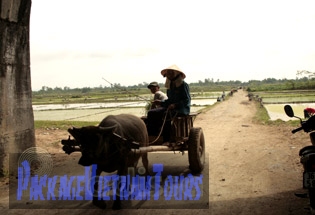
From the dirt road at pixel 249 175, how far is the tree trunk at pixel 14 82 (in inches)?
39.9

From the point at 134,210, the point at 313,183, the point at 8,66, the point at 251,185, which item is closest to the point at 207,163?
the point at 251,185

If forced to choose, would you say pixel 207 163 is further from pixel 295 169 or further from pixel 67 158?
pixel 67 158

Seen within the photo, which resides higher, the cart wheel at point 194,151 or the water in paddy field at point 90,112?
the cart wheel at point 194,151

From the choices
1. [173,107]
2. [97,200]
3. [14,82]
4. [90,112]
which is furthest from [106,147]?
[90,112]

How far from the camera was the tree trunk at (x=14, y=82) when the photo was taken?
638 centimetres

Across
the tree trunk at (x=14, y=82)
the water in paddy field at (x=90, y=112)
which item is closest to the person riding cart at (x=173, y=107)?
the tree trunk at (x=14, y=82)

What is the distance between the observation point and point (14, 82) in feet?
22.1

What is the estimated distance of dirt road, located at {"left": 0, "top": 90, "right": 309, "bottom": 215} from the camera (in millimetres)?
4637

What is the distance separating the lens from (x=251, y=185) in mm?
5711

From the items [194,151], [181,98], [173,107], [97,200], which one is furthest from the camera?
[181,98]

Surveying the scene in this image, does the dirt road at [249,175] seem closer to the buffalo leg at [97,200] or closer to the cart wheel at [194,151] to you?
the buffalo leg at [97,200]

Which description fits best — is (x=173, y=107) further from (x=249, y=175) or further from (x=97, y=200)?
(x=97, y=200)

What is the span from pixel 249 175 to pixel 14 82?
5698mm

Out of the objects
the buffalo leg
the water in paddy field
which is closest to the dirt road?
the buffalo leg
